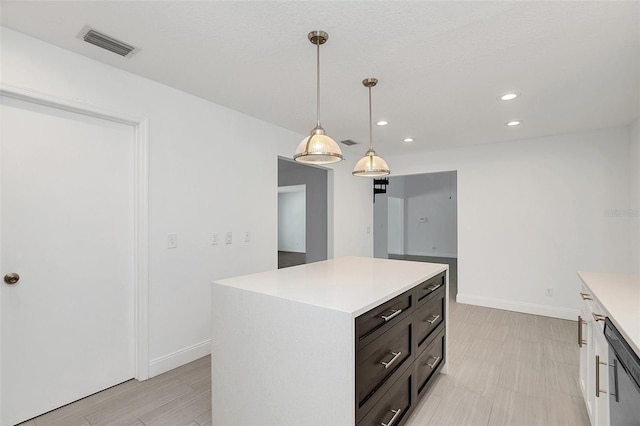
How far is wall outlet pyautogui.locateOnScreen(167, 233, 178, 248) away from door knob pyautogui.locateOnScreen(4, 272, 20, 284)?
3.08ft

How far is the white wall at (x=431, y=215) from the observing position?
32.7 feet

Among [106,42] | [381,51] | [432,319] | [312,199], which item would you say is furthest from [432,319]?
[312,199]

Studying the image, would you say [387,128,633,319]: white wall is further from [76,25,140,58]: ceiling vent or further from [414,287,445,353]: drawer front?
[76,25,140,58]: ceiling vent

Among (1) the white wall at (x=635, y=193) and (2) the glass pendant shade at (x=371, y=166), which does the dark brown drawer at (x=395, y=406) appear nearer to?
(2) the glass pendant shade at (x=371, y=166)

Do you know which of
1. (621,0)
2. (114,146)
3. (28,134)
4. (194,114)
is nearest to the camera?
(621,0)

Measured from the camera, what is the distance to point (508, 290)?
173 inches

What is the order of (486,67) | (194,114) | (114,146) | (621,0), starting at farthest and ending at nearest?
(194,114) < (114,146) < (486,67) < (621,0)

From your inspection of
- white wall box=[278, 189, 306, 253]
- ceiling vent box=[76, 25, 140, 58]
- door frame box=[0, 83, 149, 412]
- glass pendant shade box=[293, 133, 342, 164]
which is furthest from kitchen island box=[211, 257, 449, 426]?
white wall box=[278, 189, 306, 253]

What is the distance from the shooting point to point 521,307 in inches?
169

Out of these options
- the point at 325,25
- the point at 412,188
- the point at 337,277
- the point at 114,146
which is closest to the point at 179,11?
the point at 325,25

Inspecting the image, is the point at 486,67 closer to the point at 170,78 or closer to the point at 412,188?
the point at 170,78

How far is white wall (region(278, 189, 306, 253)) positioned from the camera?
38.2ft

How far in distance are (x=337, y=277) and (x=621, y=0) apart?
212cm

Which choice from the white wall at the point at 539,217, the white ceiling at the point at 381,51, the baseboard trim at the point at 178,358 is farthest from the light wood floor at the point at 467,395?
the white ceiling at the point at 381,51
